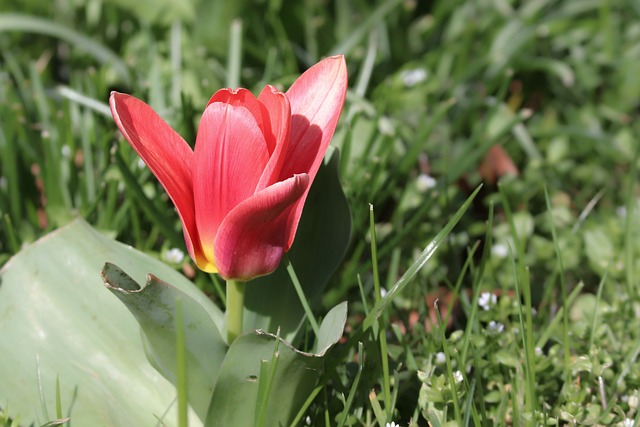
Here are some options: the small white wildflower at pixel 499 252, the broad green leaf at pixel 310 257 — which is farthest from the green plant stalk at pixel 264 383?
the small white wildflower at pixel 499 252

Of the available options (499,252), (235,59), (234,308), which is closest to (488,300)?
(499,252)

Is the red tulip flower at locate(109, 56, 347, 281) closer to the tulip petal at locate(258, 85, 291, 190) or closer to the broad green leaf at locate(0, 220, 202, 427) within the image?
the tulip petal at locate(258, 85, 291, 190)

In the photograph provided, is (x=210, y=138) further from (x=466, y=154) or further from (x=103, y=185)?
(x=466, y=154)

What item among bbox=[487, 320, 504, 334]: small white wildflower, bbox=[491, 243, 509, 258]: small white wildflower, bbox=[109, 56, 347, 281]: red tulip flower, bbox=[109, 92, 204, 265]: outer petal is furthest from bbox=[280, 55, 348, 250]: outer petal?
bbox=[491, 243, 509, 258]: small white wildflower

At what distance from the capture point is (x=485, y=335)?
1.18m

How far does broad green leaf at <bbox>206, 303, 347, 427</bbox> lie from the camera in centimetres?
88

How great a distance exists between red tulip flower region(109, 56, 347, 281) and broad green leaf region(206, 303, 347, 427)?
9 cm

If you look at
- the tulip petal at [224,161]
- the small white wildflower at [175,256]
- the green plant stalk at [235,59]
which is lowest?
the small white wildflower at [175,256]

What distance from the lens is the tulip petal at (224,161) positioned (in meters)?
0.83

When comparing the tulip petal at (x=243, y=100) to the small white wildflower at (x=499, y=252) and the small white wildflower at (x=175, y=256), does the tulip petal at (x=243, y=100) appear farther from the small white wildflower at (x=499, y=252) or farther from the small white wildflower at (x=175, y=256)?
the small white wildflower at (x=499, y=252)

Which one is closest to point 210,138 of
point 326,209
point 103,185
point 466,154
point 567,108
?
point 326,209

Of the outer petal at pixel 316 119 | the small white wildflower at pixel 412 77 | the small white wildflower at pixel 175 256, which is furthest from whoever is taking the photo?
the small white wildflower at pixel 412 77

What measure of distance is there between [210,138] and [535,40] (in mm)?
1675

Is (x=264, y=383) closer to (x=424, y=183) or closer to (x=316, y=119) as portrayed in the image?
(x=316, y=119)
